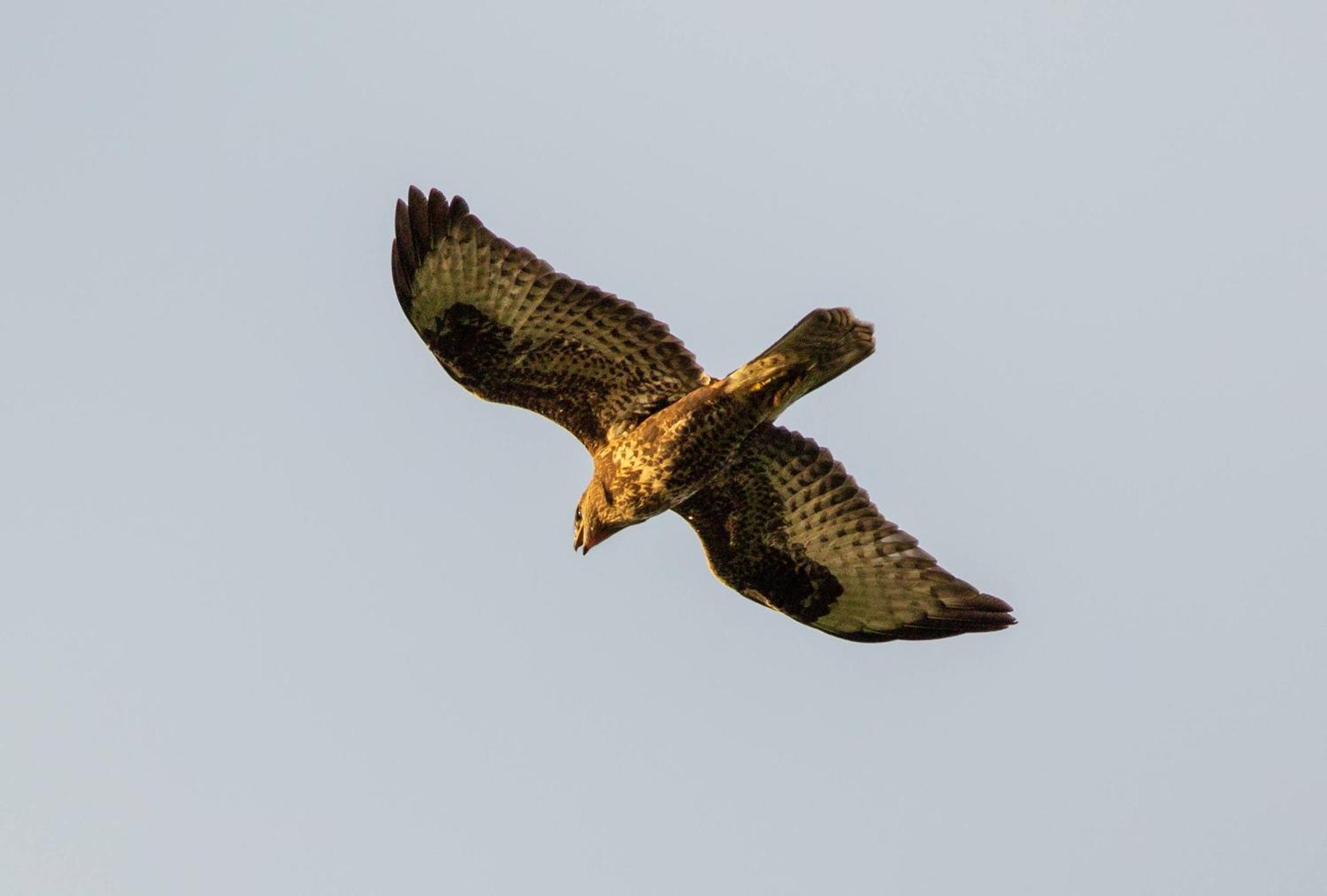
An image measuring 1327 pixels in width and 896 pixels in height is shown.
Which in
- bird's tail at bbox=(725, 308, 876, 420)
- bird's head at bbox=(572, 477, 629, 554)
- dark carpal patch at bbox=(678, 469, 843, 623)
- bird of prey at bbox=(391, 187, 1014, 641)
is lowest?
bird's head at bbox=(572, 477, 629, 554)

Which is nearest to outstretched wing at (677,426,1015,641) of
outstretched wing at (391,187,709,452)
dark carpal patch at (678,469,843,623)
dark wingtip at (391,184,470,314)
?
dark carpal patch at (678,469,843,623)

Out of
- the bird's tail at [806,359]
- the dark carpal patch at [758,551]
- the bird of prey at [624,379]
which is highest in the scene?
the bird's tail at [806,359]

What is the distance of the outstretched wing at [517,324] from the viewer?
42.2ft

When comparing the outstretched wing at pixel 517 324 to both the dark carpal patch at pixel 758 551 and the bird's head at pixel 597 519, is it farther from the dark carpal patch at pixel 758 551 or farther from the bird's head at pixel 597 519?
the dark carpal patch at pixel 758 551

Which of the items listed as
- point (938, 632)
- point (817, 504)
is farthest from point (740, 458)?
point (938, 632)

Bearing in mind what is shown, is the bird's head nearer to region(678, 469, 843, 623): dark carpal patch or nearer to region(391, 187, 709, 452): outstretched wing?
region(391, 187, 709, 452): outstretched wing

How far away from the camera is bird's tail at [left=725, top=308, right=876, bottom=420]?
12586 millimetres

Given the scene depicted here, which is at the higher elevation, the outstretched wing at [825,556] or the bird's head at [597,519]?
the outstretched wing at [825,556]

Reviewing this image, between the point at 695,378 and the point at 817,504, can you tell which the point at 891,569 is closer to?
the point at 817,504

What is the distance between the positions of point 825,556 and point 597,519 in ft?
5.88

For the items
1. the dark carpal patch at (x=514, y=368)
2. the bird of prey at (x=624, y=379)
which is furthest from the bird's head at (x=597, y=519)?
the dark carpal patch at (x=514, y=368)

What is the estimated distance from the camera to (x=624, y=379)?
13.2m

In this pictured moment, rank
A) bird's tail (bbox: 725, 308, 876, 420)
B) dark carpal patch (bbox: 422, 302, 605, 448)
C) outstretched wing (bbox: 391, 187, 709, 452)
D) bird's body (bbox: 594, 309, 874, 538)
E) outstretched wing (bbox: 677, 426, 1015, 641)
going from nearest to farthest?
1. bird's tail (bbox: 725, 308, 876, 420)
2. bird's body (bbox: 594, 309, 874, 538)
3. outstretched wing (bbox: 391, 187, 709, 452)
4. dark carpal patch (bbox: 422, 302, 605, 448)
5. outstretched wing (bbox: 677, 426, 1015, 641)

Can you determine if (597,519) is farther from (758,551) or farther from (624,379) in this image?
(758,551)
